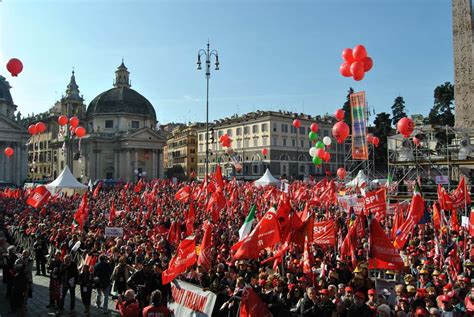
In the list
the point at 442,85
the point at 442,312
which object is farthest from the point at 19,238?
the point at 442,85

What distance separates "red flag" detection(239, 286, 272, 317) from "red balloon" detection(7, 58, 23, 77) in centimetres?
1471

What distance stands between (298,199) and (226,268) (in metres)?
17.0

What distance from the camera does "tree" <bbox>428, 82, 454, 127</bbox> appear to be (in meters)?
60.0

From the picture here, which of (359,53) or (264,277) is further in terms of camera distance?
(359,53)

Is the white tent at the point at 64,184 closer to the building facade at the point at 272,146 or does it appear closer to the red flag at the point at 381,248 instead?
the red flag at the point at 381,248

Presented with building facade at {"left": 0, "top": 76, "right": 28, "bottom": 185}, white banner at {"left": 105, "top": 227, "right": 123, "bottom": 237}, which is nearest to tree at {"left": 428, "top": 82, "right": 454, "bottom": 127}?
white banner at {"left": 105, "top": 227, "right": 123, "bottom": 237}

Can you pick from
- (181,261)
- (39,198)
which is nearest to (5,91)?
(39,198)

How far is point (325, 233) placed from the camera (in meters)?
13.3

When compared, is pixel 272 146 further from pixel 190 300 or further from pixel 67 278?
pixel 190 300

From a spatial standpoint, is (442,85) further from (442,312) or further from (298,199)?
(442,312)

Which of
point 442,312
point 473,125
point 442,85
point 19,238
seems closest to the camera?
point 442,312

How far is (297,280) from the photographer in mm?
9227

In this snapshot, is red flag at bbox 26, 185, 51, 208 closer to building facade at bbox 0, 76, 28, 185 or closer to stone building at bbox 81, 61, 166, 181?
stone building at bbox 81, 61, 166, 181

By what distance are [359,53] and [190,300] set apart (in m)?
13.0
